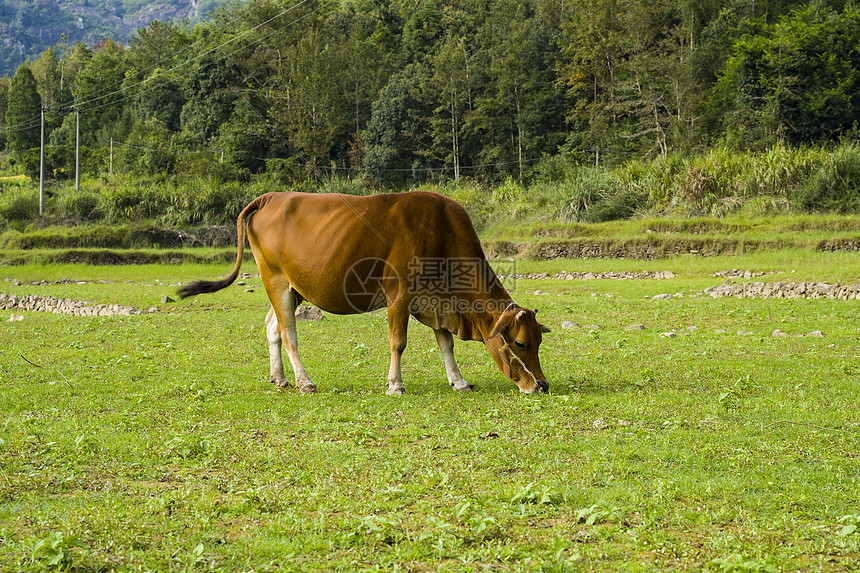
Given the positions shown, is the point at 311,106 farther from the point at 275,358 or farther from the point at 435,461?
the point at 435,461

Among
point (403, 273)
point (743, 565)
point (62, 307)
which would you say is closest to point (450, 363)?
point (403, 273)

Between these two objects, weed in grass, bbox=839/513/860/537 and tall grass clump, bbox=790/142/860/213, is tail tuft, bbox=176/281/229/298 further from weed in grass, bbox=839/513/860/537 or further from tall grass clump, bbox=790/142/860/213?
tall grass clump, bbox=790/142/860/213

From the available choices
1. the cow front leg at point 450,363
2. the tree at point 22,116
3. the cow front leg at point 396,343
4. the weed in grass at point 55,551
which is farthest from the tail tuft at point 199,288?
the tree at point 22,116

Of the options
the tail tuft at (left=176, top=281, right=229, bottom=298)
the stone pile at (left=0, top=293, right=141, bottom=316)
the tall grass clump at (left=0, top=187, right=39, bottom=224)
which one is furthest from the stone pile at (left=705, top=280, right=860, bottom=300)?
the tall grass clump at (left=0, top=187, right=39, bottom=224)

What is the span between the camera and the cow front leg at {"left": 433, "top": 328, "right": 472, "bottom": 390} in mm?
9742

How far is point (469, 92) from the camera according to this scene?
6500cm

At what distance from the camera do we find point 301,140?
66250 millimetres

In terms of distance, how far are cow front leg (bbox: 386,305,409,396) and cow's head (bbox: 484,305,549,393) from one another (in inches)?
43.2

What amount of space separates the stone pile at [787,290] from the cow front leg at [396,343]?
14478mm

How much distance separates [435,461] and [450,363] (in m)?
3.47

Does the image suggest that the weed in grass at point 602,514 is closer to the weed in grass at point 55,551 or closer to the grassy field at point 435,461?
the grassy field at point 435,461

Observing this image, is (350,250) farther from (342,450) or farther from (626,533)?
(626,533)

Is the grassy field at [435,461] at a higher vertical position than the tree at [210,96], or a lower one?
lower

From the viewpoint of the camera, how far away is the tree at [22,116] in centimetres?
8569
